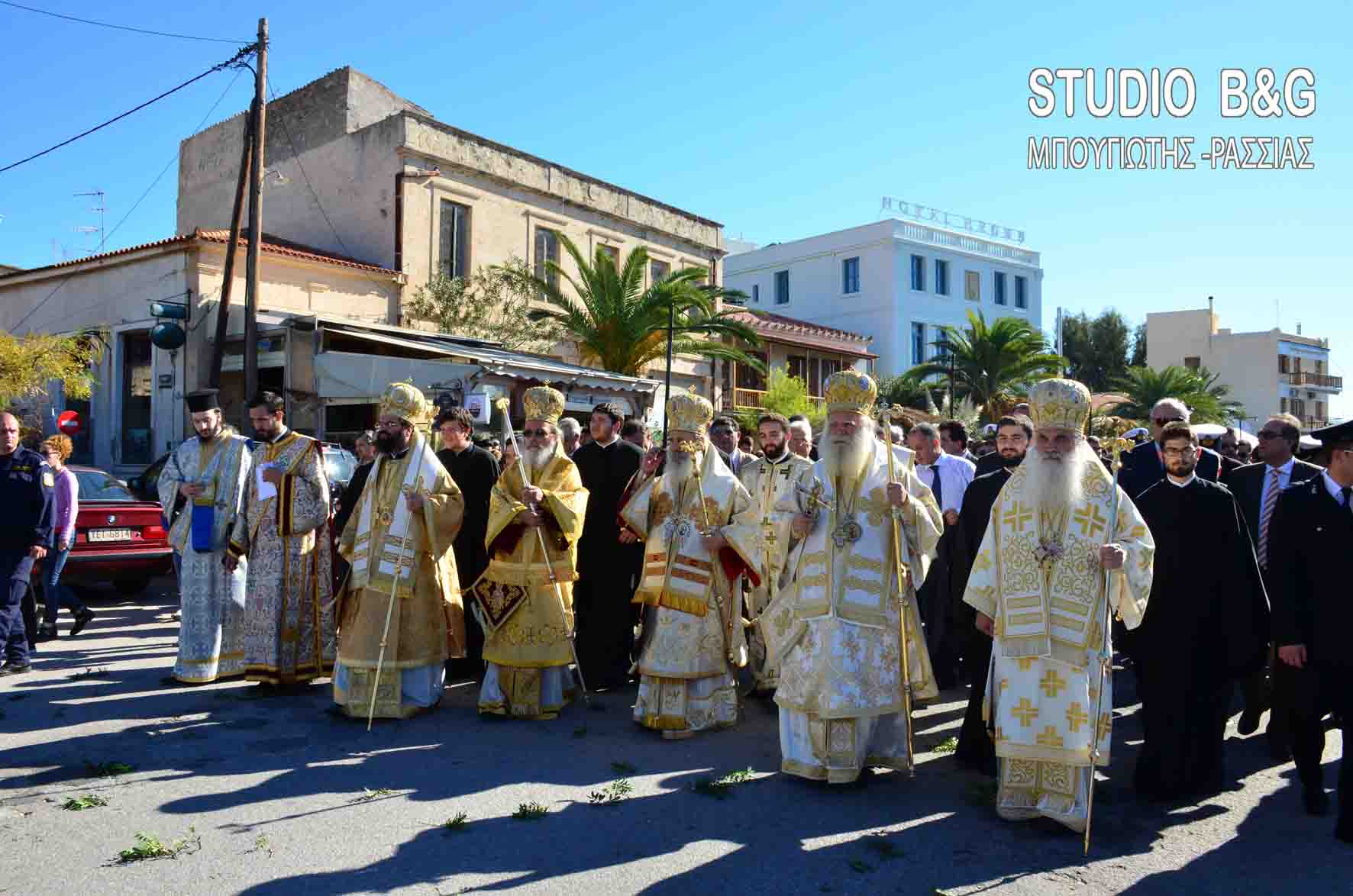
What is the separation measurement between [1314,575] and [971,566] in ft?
5.17

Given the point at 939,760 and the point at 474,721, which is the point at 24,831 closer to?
the point at 474,721

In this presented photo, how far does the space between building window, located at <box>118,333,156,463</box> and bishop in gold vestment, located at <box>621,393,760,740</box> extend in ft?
54.1

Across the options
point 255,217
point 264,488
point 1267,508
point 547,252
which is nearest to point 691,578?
point 264,488

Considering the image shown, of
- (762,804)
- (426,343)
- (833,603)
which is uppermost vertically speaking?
(426,343)

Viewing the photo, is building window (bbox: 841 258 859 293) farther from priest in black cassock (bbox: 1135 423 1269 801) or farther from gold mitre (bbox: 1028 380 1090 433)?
gold mitre (bbox: 1028 380 1090 433)

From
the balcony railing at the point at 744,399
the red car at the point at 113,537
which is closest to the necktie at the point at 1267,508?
the red car at the point at 113,537

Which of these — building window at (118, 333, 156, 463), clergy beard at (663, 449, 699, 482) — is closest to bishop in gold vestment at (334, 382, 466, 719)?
clergy beard at (663, 449, 699, 482)

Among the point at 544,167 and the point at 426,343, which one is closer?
the point at 426,343

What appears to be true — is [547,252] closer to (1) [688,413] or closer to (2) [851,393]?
(1) [688,413]

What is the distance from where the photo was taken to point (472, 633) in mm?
8281

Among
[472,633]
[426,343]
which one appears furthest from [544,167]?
→ [472,633]

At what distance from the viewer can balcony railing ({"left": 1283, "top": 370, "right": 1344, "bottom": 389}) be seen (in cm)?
6038

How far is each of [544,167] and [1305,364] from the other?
55618 mm

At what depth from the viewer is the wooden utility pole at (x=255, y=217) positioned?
15875 millimetres
